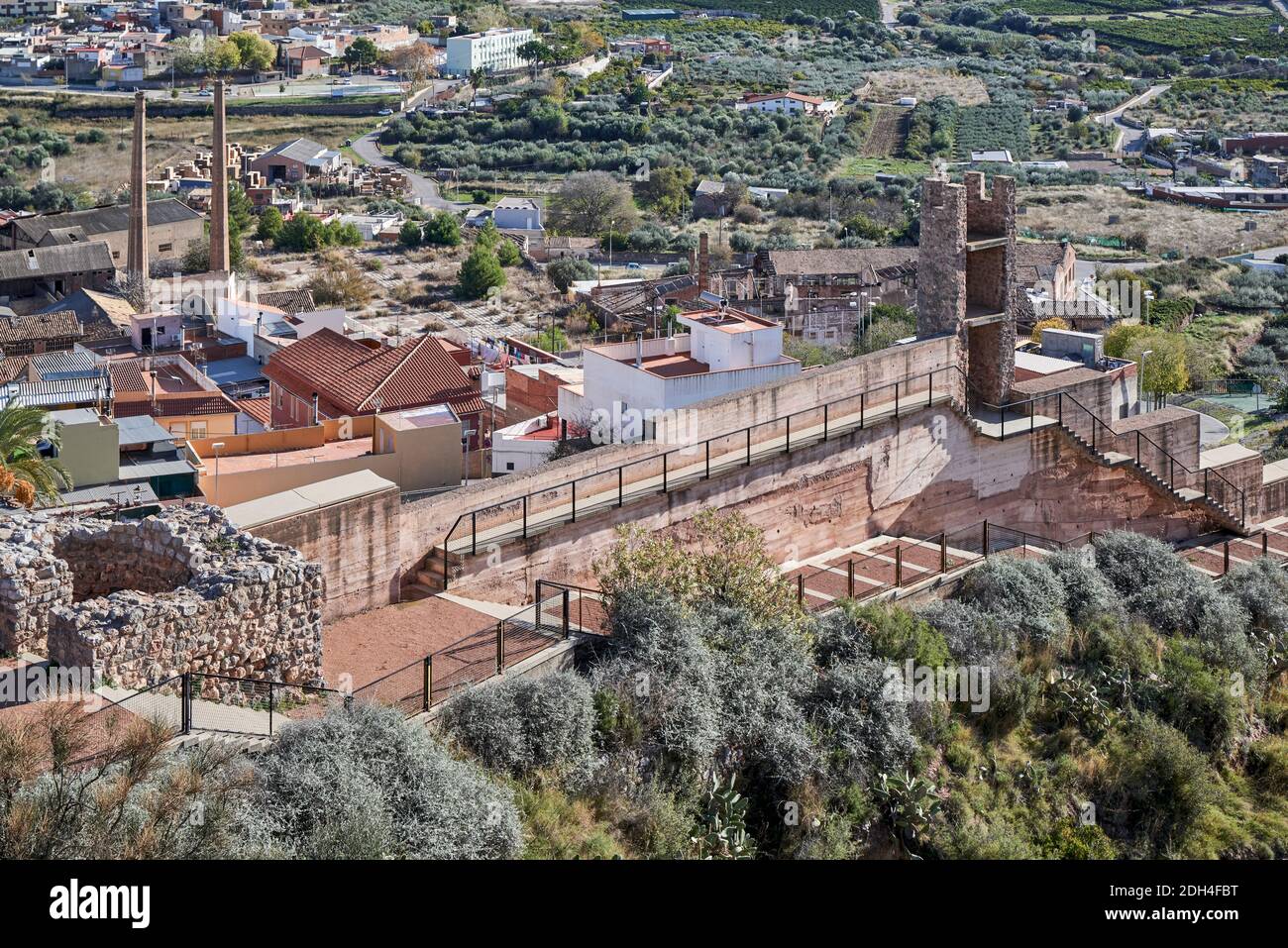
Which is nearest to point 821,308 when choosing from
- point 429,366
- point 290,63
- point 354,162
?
point 429,366

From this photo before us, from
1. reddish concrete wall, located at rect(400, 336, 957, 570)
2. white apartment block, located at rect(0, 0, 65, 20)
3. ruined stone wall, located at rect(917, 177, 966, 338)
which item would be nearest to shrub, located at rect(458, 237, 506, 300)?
ruined stone wall, located at rect(917, 177, 966, 338)

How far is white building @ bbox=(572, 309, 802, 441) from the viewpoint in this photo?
76.1ft

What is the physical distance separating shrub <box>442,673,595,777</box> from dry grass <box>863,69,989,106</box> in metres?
95.0

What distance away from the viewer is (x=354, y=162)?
86.8 meters

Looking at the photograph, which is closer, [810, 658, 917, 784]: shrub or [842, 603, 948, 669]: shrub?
[810, 658, 917, 784]: shrub

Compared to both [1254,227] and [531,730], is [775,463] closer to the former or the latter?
[531,730]

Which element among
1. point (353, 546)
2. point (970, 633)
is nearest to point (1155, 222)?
point (970, 633)

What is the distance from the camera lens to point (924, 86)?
111 metres

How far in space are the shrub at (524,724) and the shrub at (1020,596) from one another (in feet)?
18.3

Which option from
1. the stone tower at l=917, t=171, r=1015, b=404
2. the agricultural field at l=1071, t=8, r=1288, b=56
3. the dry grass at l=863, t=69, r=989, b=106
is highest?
the agricultural field at l=1071, t=8, r=1288, b=56

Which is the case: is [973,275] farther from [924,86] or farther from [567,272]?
[924,86]

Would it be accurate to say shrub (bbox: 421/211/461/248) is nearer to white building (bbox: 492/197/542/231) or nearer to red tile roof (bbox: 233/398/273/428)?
white building (bbox: 492/197/542/231)

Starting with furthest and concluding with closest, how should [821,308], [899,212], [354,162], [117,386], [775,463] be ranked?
1. [354,162]
2. [899,212]
3. [821,308]
4. [117,386]
5. [775,463]

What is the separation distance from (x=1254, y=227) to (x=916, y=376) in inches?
2248
